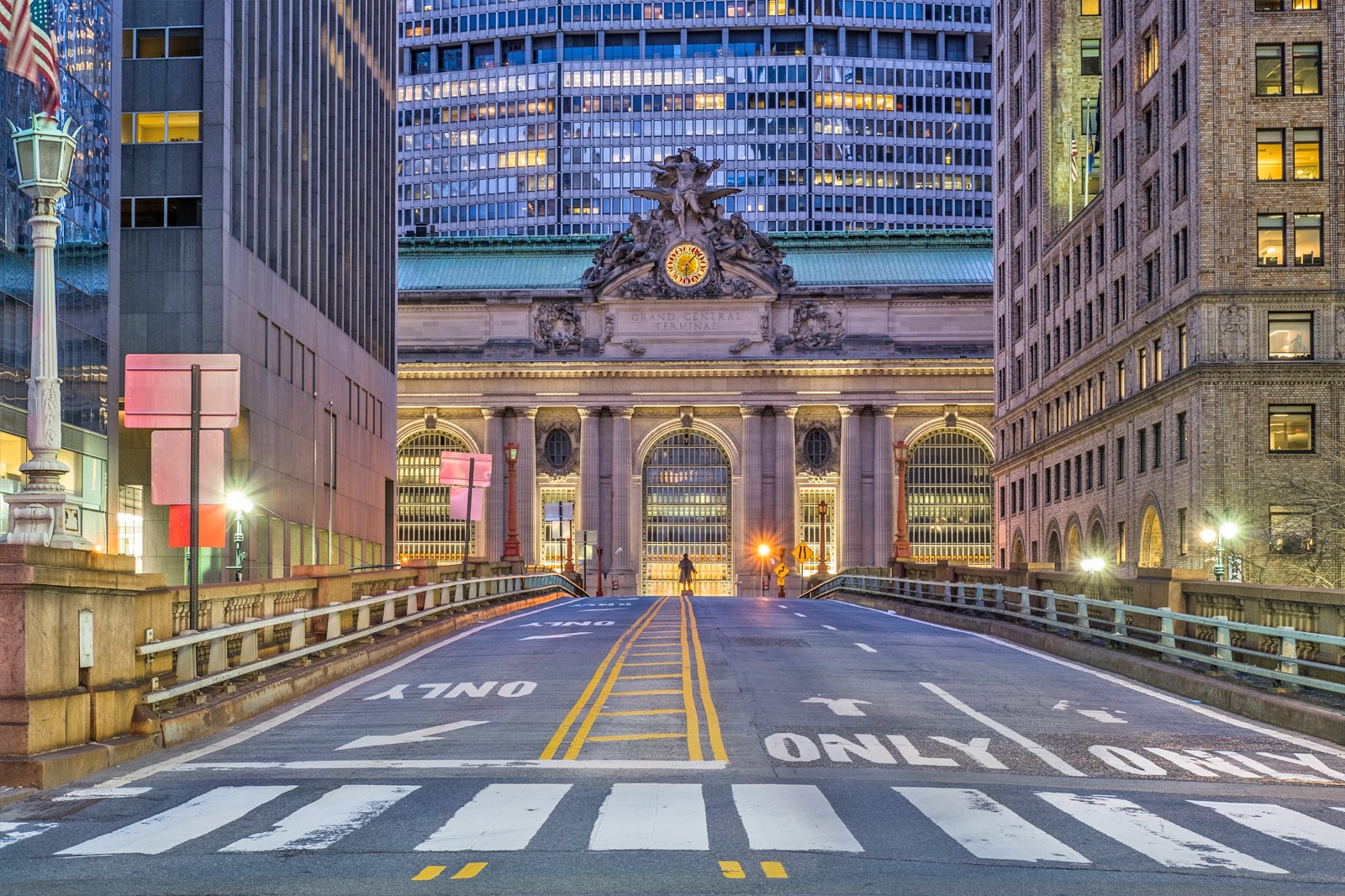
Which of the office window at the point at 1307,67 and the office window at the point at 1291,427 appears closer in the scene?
the office window at the point at 1291,427

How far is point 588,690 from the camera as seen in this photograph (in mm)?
24094

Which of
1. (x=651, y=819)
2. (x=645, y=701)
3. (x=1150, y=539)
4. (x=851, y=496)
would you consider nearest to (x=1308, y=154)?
(x=1150, y=539)

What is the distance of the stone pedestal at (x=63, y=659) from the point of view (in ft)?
50.9

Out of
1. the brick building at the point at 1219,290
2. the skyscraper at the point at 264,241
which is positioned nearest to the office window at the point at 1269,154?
the brick building at the point at 1219,290

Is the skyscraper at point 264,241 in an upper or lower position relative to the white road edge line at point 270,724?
upper

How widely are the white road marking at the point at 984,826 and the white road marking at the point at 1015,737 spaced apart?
207cm

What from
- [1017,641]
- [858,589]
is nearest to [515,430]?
[858,589]

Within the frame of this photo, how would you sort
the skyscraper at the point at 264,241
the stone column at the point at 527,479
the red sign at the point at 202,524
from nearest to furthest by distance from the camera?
the red sign at the point at 202,524, the skyscraper at the point at 264,241, the stone column at the point at 527,479

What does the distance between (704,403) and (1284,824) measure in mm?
99031

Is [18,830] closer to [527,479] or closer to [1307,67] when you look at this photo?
[1307,67]

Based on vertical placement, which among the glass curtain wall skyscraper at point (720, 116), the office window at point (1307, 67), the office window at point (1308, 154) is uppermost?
the glass curtain wall skyscraper at point (720, 116)

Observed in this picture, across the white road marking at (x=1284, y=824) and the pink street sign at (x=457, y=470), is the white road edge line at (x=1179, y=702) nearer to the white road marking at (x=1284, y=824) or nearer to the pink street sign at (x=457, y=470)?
the white road marking at (x=1284, y=824)

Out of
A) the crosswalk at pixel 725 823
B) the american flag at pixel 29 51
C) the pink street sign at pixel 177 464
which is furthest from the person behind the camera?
the pink street sign at pixel 177 464

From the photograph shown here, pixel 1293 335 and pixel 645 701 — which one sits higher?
pixel 1293 335
